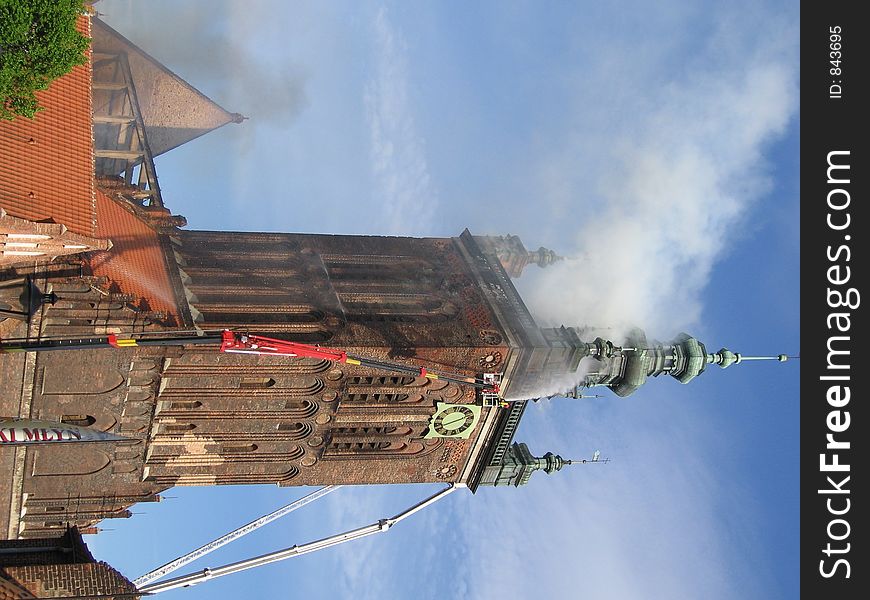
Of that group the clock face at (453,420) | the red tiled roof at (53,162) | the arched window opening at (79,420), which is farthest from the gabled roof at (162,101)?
the clock face at (453,420)

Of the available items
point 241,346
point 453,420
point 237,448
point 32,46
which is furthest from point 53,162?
point 453,420

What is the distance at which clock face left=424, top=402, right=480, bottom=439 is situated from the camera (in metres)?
41.2

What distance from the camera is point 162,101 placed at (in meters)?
49.2

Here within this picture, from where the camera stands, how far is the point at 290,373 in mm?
37688

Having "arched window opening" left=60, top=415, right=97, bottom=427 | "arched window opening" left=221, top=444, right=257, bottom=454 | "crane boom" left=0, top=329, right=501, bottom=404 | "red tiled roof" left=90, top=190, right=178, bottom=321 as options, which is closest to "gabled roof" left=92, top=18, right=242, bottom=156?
"red tiled roof" left=90, top=190, right=178, bottom=321

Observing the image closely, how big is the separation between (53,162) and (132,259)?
4.90 meters

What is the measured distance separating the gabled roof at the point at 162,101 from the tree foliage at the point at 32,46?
1594 cm

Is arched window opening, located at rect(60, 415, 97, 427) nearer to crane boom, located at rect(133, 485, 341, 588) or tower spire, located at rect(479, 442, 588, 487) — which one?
crane boom, located at rect(133, 485, 341, 588)

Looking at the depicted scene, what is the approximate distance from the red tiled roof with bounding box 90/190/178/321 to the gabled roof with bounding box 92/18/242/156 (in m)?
8.42

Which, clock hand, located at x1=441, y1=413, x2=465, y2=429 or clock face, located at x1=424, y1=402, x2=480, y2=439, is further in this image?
clock hand, located at x1=441, y1=413, x2=465, y2=429

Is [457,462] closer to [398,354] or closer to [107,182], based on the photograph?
[398,354]

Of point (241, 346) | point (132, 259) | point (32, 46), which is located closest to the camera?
point (32, 46)

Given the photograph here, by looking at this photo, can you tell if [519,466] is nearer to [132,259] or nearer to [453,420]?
[453,420]

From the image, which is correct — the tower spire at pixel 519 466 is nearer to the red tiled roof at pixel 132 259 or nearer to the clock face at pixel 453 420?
the clock face at pixel 453 420
